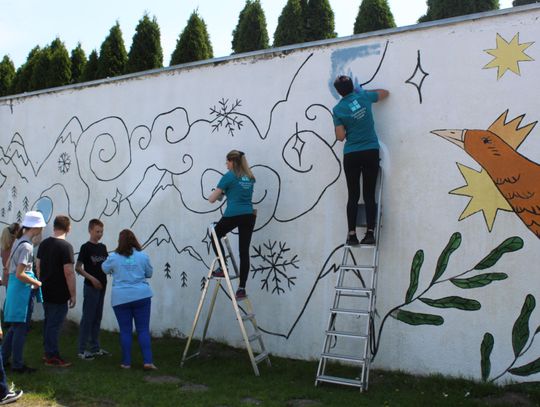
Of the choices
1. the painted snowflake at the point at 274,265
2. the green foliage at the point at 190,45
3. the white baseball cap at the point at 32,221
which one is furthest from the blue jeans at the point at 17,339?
the green foliage at the point at 190,45

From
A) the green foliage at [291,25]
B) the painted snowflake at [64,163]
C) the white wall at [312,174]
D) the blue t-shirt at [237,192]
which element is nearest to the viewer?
Answer: the white wall at [312,174]

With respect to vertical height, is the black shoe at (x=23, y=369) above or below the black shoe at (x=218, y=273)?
below

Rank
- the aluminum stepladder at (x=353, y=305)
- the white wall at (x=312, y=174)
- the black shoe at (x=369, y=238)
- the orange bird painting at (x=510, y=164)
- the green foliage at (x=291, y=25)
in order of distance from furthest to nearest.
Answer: the green foliage at (x=291, y=25) < the black shoe at (x=369, y=238) < the aluminum stepladder at (x=353, y=305) < the white wall at (x=312, y=174) < the orange bird painting at (x=510, y=164)

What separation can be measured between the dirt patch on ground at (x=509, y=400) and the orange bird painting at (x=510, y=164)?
136 centimetres

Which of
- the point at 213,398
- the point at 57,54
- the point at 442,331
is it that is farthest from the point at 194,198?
the point at 57,54

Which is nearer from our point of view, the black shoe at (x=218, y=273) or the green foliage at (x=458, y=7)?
the black shoe at (x=218, y=273)

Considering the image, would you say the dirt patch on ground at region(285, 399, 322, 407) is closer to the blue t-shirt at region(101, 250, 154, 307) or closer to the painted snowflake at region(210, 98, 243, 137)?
the blue t-shirt at region(101, 250, 154, 307)

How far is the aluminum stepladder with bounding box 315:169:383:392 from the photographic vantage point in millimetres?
5488

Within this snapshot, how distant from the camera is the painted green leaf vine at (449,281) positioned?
5.21 m

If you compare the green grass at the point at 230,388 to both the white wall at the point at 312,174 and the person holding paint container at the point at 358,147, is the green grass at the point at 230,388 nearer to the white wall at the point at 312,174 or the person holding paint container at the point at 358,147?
the white wall at the point at 312,174

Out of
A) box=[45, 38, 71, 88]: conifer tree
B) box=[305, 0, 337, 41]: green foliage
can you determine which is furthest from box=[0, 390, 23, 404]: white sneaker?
box=[45, 38, 71, 88]: conifer tree

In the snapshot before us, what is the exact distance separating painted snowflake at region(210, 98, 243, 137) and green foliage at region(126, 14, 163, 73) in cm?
447

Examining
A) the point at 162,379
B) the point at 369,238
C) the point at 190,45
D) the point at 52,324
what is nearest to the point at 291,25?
the point at 190,45

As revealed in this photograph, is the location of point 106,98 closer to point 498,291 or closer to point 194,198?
point 194,198
